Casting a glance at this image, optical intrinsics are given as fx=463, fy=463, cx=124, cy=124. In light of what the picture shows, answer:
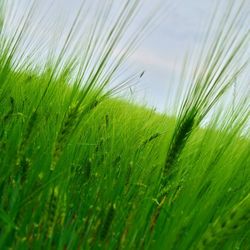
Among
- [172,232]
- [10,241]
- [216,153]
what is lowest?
[10,241]

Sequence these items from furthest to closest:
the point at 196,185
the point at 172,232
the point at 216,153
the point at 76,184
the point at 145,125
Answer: the point at 145,125 < the point at 76,184 < the point at 216,153 < the point at 196,185 < the point at 172,232

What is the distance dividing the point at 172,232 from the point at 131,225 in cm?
11

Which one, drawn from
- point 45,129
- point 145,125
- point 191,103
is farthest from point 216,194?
point 145,125

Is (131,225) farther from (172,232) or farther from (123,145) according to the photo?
(123,145)

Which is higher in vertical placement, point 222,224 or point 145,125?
point 145,125

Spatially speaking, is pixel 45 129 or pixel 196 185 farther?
pixel 45 129

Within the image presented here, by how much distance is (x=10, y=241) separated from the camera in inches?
28.0

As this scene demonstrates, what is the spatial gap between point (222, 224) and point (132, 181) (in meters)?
0.47

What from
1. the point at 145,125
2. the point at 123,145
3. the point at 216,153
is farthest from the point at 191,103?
the point at 145,125

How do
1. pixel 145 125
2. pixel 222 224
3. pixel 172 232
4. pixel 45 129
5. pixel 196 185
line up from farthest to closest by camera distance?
pixel 145 125 < pixel 45 129 < pixel 196 185 < pixel 172 232 < pixel 222 224

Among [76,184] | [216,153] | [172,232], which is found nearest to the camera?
[172,232]

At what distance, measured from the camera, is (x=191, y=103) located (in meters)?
0.85

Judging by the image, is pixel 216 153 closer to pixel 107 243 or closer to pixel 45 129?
pixel 107 243

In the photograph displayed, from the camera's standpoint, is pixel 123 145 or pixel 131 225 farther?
pixel 123 145
